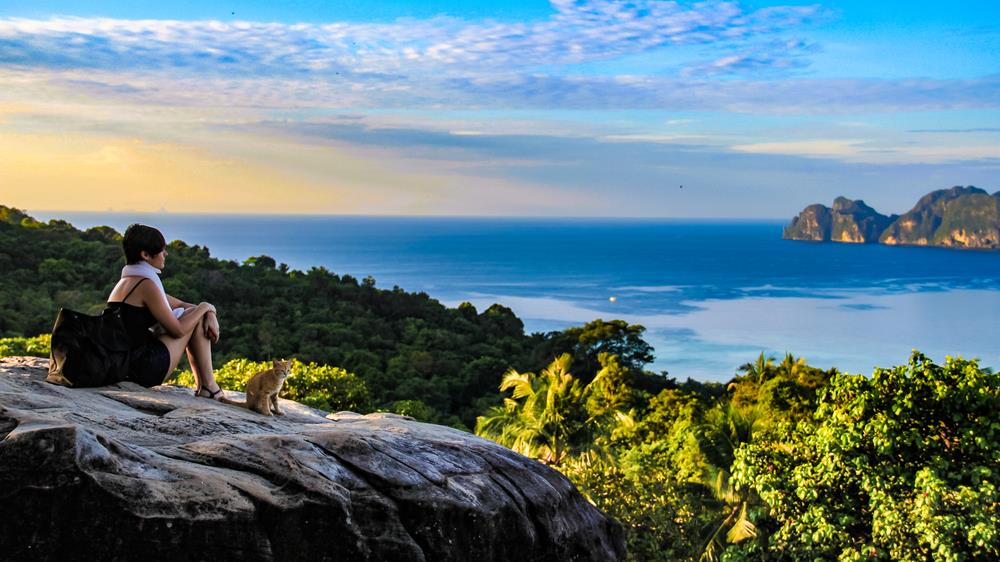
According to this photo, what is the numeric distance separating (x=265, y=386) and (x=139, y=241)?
1562 millimetres

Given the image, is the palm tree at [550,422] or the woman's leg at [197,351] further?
the palm tree at [550,422]

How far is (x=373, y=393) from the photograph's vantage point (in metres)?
27.9

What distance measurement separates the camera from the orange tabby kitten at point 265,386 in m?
7.00

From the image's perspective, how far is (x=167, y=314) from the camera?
6715 mm

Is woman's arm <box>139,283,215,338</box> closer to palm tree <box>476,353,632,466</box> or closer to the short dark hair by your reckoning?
the short dark hair

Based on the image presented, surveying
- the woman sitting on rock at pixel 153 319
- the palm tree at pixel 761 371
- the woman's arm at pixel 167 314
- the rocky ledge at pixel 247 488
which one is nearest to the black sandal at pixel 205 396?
the woman sitting on rock at pixel 153 319

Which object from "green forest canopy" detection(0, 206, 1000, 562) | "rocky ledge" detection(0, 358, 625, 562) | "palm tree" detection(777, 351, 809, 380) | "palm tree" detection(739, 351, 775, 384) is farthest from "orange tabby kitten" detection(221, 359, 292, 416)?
"palm tree" detection(739, 351, 775, 384)

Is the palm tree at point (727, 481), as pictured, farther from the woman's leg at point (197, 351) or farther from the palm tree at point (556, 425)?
the woman's leg at point (197, 351)

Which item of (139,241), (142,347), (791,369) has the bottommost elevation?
(791,369)

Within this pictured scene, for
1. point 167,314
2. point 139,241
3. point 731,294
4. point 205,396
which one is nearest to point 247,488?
point 167,314

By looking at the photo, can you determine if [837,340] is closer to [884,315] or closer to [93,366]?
[884,315]

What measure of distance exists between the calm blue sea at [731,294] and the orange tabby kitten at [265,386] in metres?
67.3

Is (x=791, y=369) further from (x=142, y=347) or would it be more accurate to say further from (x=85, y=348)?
(x=85, y=348)

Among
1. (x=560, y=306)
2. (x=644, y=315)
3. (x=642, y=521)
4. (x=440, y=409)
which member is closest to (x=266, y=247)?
(x=560, y=306)
